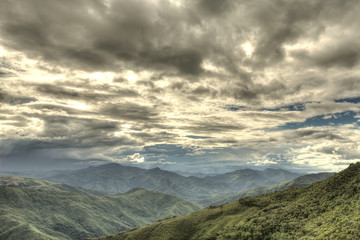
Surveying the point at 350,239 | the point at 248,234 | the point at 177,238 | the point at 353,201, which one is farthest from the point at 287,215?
the point at 177,238

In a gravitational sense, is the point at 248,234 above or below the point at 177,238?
above

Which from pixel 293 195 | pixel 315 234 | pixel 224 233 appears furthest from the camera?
pixel 293 195

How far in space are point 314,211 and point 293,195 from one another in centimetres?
5884

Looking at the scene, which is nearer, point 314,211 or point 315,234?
point 315,234

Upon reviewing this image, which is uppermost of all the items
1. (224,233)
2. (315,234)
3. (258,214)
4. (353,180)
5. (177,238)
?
(353,180)

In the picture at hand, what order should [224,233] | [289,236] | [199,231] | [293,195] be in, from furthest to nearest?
[199,231]
[293,195]
[224,233]
[289,236]

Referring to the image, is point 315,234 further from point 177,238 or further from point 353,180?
point 177,238

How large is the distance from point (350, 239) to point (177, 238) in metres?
151

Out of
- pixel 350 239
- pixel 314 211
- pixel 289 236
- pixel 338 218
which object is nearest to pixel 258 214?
pixel 314 211

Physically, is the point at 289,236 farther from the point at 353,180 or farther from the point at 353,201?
the point at 353,180

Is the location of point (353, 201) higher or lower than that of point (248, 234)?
higher

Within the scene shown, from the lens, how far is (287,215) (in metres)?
144

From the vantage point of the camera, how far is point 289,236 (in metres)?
114

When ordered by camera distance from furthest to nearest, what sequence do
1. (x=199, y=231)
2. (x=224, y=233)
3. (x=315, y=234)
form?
(x=199, y=231) → (x=224, y=233) → (x=315, y=234)
